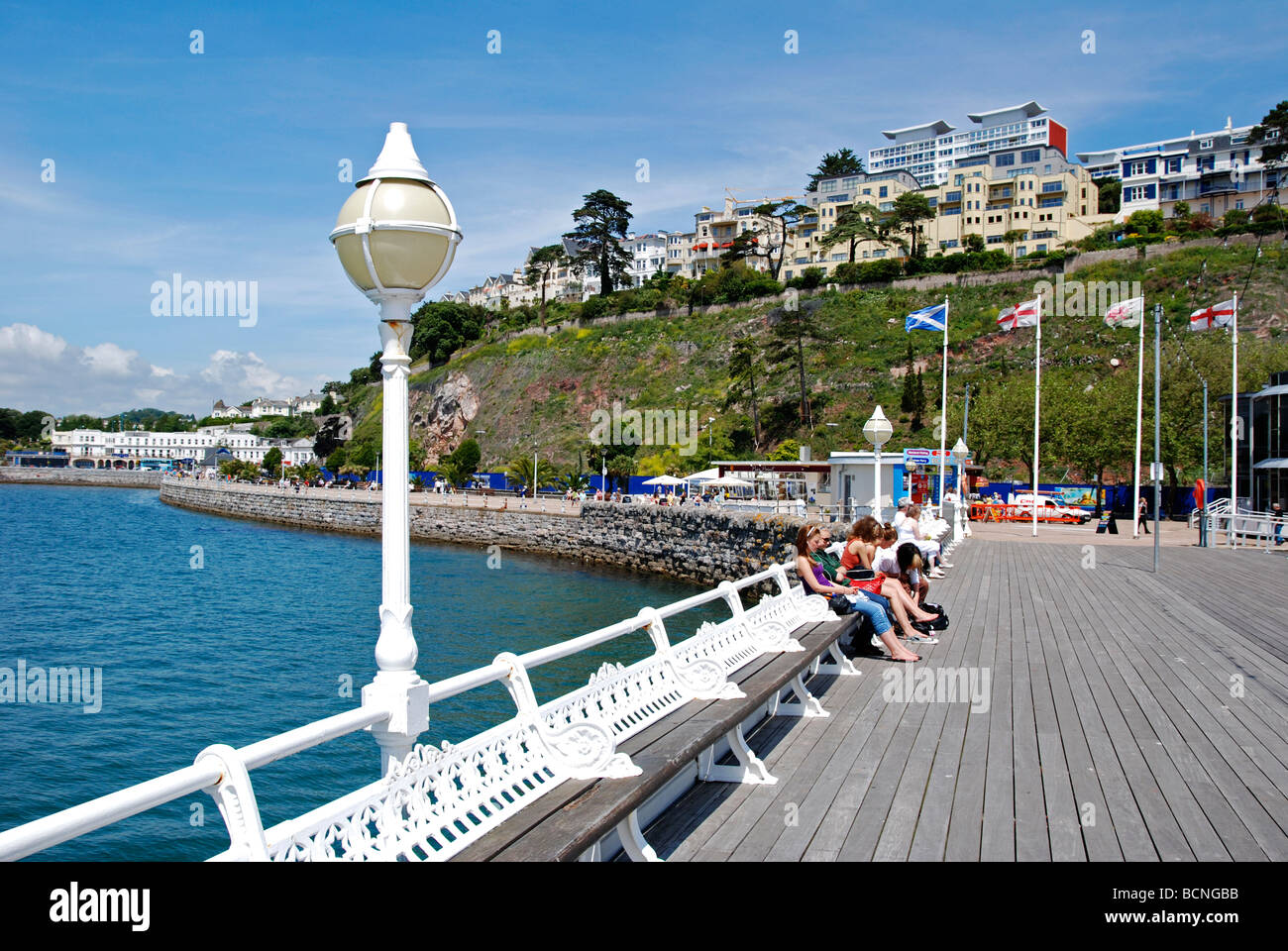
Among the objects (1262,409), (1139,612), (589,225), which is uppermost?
(589,225)

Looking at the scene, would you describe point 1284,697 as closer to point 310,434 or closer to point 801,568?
point 801,568

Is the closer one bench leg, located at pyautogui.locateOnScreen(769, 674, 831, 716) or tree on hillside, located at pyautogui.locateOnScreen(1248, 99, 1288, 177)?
bench leg, located at pyautogui.locateOnScreen(769, 674, 831, 716)

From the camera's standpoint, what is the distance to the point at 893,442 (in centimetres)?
5381

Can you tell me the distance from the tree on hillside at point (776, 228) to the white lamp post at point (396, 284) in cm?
8966

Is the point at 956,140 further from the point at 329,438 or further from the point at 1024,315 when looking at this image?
the point at 1024,315

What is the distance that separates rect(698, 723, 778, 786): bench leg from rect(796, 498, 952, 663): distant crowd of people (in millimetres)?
2833

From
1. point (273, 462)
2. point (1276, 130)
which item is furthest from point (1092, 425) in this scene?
point (273, 462)

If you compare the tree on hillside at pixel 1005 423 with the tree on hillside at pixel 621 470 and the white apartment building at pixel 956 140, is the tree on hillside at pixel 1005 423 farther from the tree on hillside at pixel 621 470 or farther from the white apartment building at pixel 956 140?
the white apartment building at pixel 956 140

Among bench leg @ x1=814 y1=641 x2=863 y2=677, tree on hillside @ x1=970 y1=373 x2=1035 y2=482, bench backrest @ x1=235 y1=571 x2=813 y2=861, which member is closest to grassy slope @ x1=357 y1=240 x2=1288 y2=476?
tree on hillside @ x1=970 y1=373 x2=1035 y2=482

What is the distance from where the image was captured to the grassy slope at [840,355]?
57.1 meters

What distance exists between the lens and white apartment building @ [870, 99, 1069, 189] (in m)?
119

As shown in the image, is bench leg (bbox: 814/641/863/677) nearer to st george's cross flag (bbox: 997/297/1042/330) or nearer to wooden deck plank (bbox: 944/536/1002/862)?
wooden deck plank (bbox: 944/536/1002/862)
